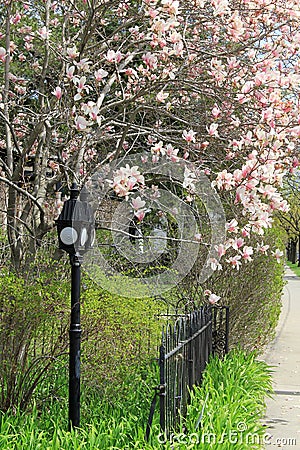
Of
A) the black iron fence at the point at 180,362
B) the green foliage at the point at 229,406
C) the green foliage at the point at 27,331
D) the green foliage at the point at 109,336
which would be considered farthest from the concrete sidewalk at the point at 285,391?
the green foliage at the point at 27,331

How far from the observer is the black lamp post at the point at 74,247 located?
3.67 m

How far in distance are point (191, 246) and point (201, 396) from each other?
2082 millimetres

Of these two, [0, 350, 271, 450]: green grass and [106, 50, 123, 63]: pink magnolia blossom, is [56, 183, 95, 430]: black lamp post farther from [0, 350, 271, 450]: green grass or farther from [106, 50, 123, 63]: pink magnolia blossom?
[106, 50, 123, 63]: pink magnolia blossom

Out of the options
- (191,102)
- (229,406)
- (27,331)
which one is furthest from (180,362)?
(191,102)

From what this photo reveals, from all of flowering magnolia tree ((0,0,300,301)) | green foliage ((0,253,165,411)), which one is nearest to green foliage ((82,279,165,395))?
green foliage ((0,253,165,411))

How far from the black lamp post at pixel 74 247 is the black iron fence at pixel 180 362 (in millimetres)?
477

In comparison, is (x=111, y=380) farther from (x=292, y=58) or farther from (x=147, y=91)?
(x=292, y=58)

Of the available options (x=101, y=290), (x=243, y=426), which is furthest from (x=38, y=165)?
(x=243, y=426)

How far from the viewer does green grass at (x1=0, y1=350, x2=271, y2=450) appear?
360cm

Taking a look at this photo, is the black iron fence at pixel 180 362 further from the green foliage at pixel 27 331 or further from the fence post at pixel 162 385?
the green foliage at pixel 27 331

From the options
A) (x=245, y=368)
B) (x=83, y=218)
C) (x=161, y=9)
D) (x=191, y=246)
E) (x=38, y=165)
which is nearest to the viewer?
(x=83, y=218)

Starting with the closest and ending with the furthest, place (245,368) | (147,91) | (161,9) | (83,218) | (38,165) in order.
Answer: (83,218), (161,9), (147,91), (38,165), (245,368)

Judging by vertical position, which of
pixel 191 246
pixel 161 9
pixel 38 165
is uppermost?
pixel 161 9

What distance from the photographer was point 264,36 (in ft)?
15.8
